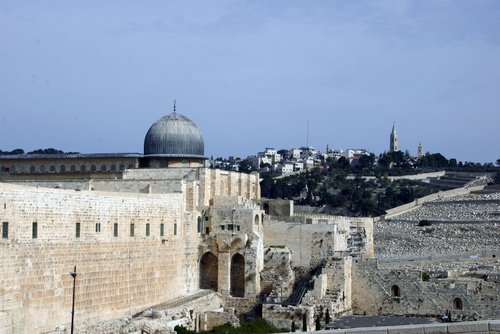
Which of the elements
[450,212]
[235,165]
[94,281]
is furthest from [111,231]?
[235,165]

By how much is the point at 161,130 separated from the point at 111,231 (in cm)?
1140

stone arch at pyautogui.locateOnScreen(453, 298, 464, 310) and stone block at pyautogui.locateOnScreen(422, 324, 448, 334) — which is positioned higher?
stone block at pyautogui.locateOnScreen(422, 324, 448, 334)

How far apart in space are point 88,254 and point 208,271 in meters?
10.1

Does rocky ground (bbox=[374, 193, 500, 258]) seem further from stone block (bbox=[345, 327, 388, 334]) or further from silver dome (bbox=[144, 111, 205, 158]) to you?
stone block (bbox=[345, 327, 388, 334])

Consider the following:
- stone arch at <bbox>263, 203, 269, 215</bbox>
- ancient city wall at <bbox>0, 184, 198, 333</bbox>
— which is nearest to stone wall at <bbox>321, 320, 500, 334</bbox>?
ancient city wall at <bbox>0, 184, 198, 333</bbox>

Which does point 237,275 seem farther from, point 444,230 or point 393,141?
Result: point 393,141

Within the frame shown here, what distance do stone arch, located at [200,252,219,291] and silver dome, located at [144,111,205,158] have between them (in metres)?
5.08

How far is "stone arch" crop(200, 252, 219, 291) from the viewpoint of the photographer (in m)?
35.4

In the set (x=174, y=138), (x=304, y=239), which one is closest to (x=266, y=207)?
(x=304, y=239)

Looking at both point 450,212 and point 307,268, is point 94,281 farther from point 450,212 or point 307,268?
point 450,212

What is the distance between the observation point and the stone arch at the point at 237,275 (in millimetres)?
35312

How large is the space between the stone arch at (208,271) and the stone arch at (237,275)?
705 mm

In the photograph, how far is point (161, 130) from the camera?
38500 mm

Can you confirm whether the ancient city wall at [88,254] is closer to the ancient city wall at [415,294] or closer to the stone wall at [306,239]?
the stone wall at [306,239]
